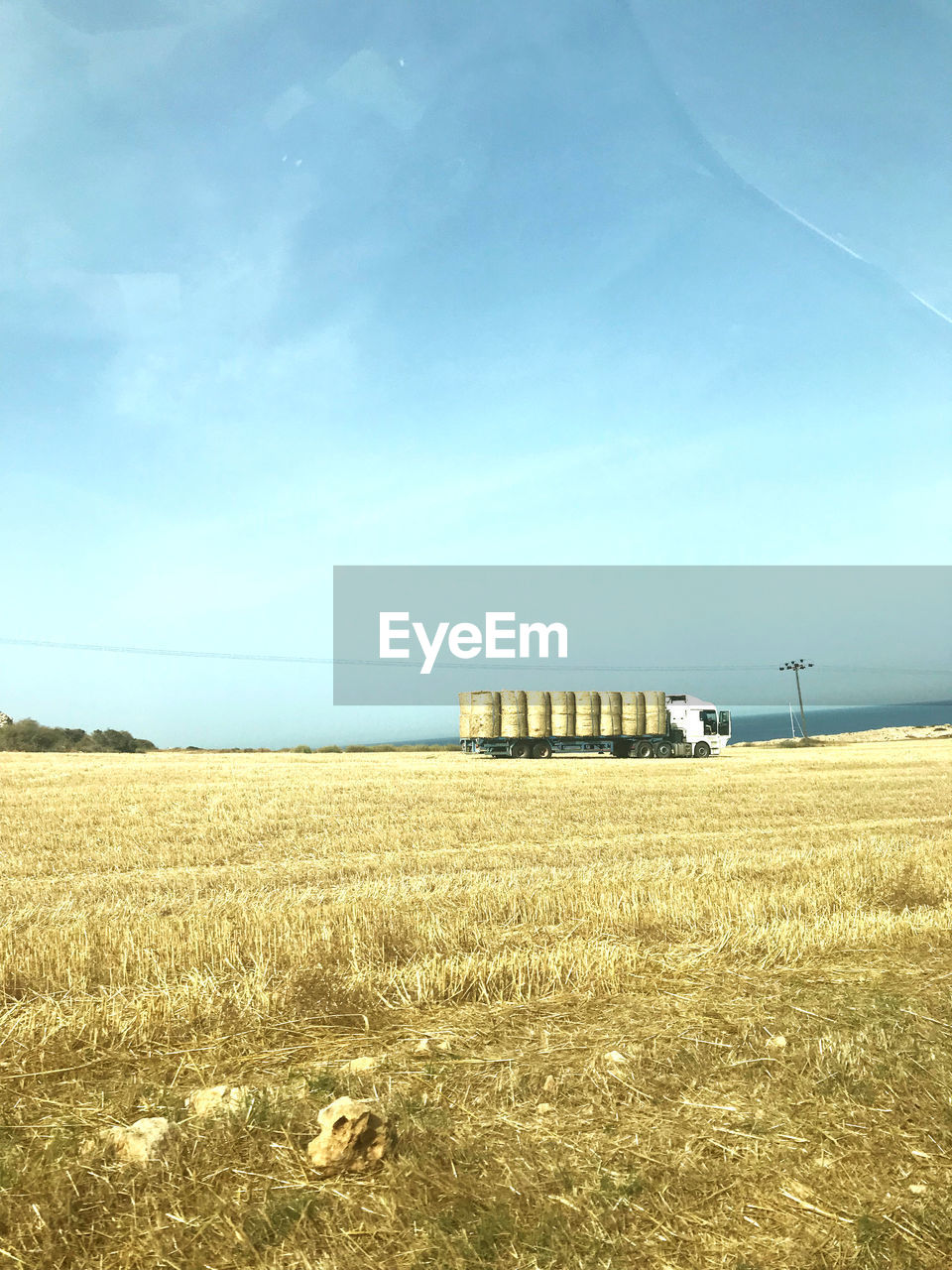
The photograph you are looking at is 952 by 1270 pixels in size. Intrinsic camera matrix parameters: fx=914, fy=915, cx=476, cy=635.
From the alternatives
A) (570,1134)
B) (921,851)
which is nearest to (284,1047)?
(570,1134)

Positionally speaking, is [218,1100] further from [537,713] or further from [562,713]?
[562,713]

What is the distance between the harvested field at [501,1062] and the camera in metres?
3.73

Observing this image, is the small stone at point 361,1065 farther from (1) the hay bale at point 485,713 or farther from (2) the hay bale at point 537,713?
(2) the hay bale at point 537,713

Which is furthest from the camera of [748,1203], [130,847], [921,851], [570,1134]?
[130,847]

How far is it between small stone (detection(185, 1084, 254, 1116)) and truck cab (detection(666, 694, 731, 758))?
5138 centimetres

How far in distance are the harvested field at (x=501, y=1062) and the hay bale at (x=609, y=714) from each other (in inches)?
1510

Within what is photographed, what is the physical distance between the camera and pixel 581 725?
5181cm

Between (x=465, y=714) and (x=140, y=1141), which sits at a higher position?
(x=465, y=714)

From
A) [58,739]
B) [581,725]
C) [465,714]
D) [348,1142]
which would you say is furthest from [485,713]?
[348,1142]

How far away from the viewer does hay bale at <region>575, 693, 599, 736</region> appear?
5175 cm

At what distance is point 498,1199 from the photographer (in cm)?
393

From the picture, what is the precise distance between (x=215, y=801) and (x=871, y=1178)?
71.3ft

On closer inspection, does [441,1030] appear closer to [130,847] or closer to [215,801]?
[130,847]

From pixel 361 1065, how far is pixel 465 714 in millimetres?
45561
